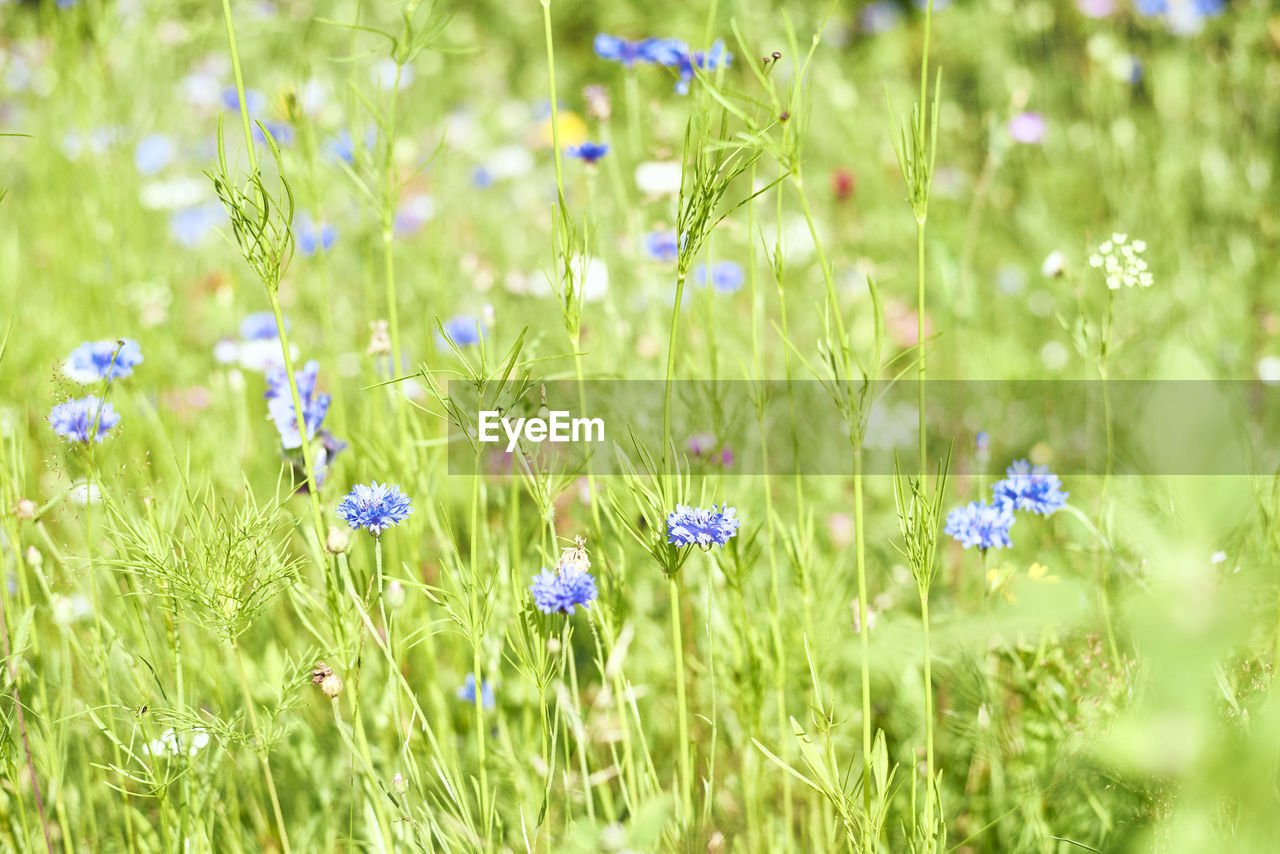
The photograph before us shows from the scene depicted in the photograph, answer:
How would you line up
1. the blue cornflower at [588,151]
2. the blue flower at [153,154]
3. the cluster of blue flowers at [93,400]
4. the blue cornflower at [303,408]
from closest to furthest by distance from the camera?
the cluster of blue flowers at [93,400]
the blue cornflower at [303,408]
the blue cornflower at [588,151]
the blue flower at [153,154]

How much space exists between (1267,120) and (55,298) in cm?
273

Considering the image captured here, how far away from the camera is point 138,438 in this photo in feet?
5.25

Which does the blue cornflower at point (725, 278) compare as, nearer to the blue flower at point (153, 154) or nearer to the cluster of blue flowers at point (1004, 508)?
the cluster of blue flowers at point (1004, 508)

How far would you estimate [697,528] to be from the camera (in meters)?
0.76

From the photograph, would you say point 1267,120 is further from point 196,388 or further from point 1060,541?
point 196,388

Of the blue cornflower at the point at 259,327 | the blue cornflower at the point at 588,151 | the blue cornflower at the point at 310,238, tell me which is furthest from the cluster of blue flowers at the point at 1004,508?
the blue cornflower at the point at 310,238

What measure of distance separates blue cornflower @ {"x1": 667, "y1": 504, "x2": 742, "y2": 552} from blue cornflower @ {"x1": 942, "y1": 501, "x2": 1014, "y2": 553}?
27cm

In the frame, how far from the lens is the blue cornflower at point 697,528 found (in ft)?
2.47

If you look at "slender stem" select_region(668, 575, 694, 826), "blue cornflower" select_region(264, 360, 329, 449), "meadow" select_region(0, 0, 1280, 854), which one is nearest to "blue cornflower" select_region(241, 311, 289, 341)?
"meadow" select_region(0, 0, 1280, 854)

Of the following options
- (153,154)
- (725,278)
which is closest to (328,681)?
(725,278)
